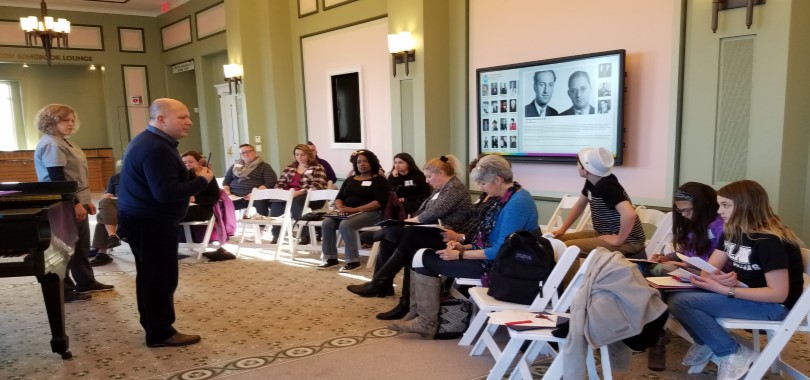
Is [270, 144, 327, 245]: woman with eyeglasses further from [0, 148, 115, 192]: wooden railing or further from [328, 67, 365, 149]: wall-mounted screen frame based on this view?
[0, 148, 115, 192]: wooden railing

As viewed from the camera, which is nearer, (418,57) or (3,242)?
(3,242)

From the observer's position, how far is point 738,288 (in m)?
2.59

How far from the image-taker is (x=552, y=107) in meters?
5.36

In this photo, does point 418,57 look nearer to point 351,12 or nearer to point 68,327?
point 351,12

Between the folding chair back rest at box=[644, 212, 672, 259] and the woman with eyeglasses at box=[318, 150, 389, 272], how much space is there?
8.17 ft

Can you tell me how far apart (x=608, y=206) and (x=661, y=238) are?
1.65 ft

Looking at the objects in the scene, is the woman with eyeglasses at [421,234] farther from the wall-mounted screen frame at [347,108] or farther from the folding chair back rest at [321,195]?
the wall-mounted screen frame at [347,108]

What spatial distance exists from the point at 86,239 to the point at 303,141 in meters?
4.54

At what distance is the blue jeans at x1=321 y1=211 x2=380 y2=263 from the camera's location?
5.32 m

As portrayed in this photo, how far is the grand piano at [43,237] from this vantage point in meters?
2.84

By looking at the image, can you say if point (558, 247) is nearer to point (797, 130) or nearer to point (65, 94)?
point (797, 130)

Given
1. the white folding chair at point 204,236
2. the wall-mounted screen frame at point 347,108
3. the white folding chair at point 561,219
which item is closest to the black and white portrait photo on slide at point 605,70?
the white folding chair at point 561,219

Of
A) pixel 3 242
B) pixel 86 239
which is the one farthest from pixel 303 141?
pixel 3 242

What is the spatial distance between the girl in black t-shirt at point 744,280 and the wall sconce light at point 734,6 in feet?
6.01
